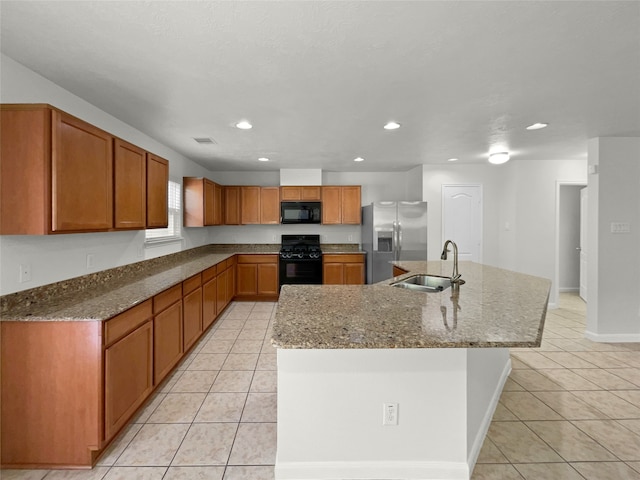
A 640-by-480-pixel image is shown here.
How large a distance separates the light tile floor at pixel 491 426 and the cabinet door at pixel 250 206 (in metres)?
2.77

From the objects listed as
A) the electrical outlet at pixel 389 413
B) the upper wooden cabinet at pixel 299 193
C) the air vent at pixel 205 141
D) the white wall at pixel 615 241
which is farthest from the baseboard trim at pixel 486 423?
the upper wooden cabinet at pixel 299 193

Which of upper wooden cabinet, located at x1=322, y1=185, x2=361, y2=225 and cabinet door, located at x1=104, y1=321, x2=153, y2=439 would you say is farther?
upper wooden cabinet, located at x1=322, y1=185, x2=361, y2=225

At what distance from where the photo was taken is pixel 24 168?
180cm

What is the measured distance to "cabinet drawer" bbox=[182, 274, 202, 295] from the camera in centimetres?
316

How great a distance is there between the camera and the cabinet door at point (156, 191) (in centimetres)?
291

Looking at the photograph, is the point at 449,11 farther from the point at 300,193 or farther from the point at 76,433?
the point at 300,193

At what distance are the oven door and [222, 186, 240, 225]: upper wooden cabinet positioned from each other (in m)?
1.17

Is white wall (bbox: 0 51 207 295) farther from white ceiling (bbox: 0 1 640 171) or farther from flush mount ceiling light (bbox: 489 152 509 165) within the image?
flush mount ceiling light (bbox: 489 152 509 165)

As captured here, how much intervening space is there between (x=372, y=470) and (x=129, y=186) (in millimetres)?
2634

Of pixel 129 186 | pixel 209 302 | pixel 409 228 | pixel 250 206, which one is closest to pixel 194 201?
pixel 250 206

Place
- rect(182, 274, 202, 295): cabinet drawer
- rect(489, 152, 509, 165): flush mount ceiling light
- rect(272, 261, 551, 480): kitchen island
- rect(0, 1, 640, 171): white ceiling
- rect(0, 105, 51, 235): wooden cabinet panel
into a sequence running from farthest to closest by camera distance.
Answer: rect(489, 152, 509, 165): flush mount ceiling light → rect(182, 274, 202, 295): cabinet drawer → rect(0, 105, 51, 235): wooden cabinet panel → rect(272, 261, 551, 480): kitchen island → rect(0, 1, 640, 171): white ceiling

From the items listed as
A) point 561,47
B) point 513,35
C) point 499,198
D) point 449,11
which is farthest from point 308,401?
point 499,198

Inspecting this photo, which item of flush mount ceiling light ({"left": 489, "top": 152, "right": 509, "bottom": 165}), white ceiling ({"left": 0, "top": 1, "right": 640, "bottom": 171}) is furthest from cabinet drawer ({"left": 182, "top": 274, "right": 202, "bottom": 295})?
flush mount ceiling light ({"left": 489, "top": 152, "right": 509, "bottom": 165})

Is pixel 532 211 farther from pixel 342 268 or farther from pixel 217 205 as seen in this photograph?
pixel 217 205
